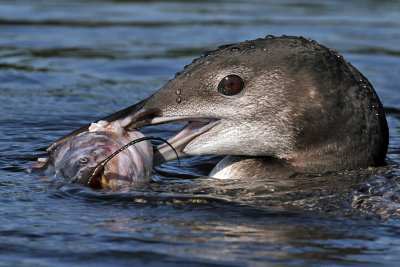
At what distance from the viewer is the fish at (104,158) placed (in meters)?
5.17

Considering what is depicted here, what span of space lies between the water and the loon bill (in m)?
0.18

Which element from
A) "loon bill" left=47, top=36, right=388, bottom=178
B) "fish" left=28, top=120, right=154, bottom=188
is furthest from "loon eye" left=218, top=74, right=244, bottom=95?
"fish" left=28, top=120, right=154, bottom=188

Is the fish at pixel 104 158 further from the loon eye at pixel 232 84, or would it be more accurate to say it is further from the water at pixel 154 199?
the loon eye at pixel 232 84

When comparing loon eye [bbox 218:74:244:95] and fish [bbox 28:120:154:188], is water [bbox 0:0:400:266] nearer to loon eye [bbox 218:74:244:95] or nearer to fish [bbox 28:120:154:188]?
fish [bbox 28:120:154:188]

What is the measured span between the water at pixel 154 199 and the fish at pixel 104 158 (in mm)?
98

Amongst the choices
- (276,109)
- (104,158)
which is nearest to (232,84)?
(276,109)

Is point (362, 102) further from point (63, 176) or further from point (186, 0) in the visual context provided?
point (186, 0)

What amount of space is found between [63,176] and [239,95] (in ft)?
3.76

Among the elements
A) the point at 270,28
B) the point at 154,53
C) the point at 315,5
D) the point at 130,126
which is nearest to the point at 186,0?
the point at 315,5

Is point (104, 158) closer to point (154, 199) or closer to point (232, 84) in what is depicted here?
point (154, 199)

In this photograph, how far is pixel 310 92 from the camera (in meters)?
5.28

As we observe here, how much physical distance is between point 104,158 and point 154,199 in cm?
46

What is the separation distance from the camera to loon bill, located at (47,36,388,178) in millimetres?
5305

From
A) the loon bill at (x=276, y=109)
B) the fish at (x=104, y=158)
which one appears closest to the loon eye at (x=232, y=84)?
the loon bill at (x=276, y=109)
